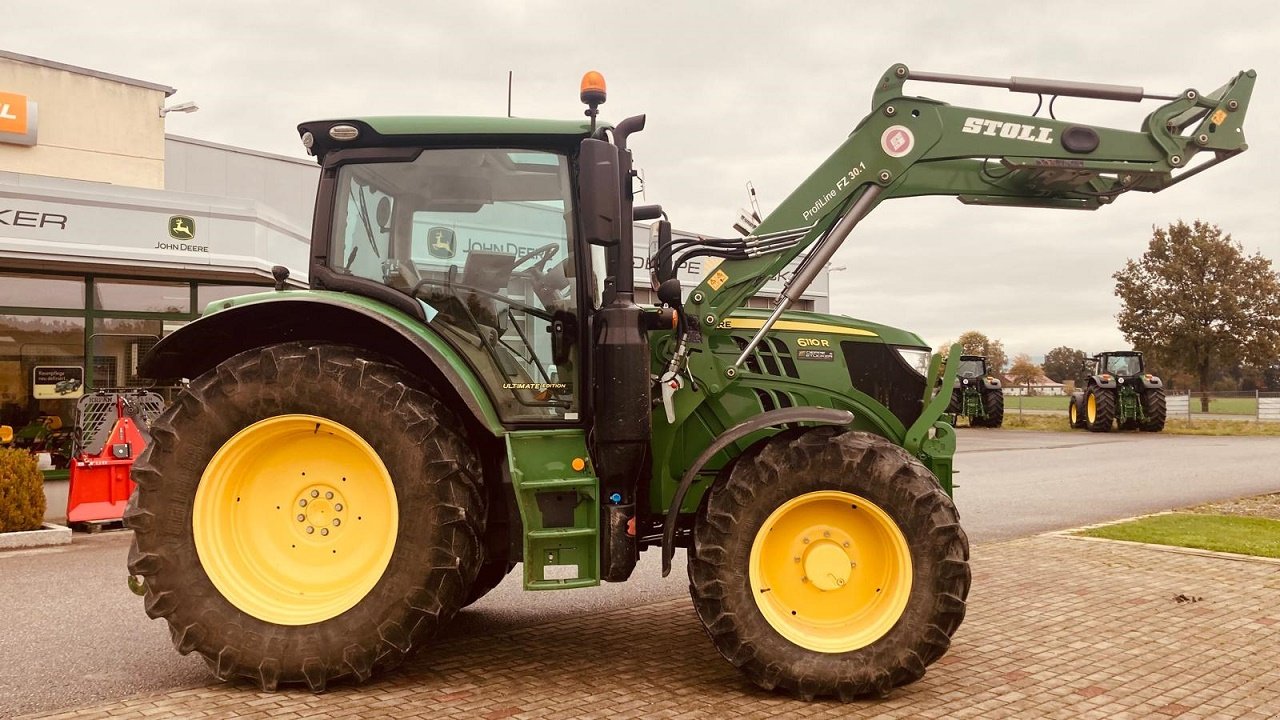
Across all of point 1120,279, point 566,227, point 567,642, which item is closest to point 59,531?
point 567,642

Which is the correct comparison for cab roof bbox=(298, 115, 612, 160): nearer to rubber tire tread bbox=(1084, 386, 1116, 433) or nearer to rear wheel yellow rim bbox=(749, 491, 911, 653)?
rear wheel yellow rim bbox=(749, 491, 911, 653)

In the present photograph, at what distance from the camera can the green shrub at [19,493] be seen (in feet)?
30.4

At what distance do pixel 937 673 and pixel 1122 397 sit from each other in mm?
28191

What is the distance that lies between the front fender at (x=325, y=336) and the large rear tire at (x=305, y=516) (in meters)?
0.16

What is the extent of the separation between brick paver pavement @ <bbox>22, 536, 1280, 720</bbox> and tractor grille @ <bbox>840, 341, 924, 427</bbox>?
1308mm

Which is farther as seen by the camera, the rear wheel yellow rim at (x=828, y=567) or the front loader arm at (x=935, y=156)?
the front loader arm at (x=935, y=156)

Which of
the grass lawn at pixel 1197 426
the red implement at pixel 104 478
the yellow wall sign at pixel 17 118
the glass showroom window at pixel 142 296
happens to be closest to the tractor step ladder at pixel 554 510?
the red implement at pixel 104 478

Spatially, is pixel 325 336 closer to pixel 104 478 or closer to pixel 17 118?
pixel 104 478

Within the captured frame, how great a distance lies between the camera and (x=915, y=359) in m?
5.36

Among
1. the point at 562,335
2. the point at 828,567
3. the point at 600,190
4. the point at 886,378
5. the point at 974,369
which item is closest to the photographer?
the point at 600,190

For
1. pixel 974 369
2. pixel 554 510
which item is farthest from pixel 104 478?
pixel 974 369

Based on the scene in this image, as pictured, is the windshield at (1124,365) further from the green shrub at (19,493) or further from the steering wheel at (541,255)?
the steering wheel at (541,255)

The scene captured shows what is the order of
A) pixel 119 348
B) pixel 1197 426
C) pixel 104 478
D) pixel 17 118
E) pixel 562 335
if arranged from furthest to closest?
pixel 1197 426, pixel 17 118, pixel 119 348, pixel 104 478, pixel 562 335

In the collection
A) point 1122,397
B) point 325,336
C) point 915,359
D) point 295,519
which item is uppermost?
point 325,336
